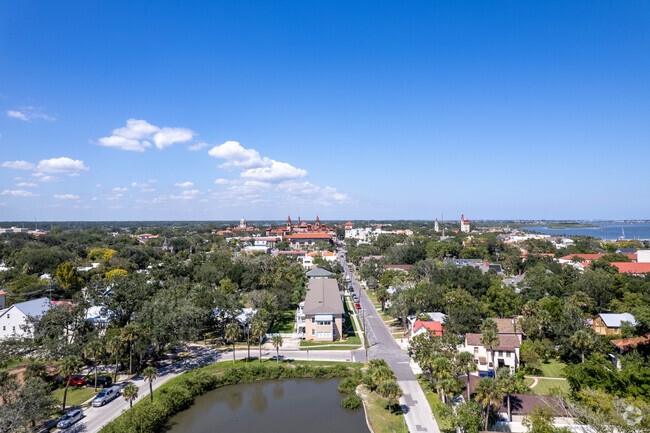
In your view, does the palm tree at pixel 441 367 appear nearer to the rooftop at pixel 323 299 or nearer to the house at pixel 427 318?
the house at pixel 427 318

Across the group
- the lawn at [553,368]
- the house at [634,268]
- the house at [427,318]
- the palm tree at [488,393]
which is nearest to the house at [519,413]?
the palm tree at [488,393]

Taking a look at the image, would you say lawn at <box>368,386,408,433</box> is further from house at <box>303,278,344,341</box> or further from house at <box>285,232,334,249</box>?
house at <box>285,232,334,249</box>

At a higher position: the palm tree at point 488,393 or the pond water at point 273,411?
the palm tree at point 488,393

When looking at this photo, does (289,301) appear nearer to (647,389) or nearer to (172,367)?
(172,367)

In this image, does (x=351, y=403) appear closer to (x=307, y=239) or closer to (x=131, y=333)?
(x=131, y=333)

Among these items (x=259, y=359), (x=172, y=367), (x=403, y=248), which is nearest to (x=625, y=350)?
(x=259, y=359)

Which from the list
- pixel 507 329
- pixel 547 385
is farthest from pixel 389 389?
pixel 507 329
